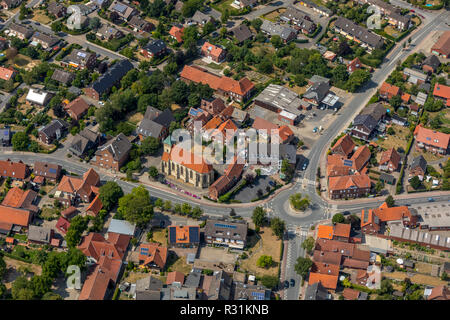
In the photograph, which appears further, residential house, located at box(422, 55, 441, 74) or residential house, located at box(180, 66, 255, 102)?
residential house, located at box(422, 55, 441, 74)

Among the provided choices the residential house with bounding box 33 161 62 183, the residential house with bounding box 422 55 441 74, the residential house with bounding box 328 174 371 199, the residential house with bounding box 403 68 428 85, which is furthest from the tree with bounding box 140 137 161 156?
the residential house with bounding box 422 55 441 74

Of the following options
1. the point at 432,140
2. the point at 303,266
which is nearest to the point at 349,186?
the point at 303,266

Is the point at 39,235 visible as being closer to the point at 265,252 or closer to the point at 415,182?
the point at 265,252

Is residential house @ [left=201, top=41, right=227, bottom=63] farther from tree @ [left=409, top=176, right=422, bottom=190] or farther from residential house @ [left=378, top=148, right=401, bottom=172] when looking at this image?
tree @ [left=409, top=176, right=422, bottom=190]

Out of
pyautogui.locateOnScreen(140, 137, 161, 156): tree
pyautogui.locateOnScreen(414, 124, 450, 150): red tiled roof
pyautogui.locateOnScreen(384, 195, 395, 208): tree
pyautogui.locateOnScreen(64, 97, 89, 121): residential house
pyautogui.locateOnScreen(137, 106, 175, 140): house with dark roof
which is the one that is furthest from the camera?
pyautogui.locateOnScreen(64, 97, 89, 121): residential house

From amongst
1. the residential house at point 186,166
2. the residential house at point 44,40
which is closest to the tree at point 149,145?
the residential house at point 186,166
